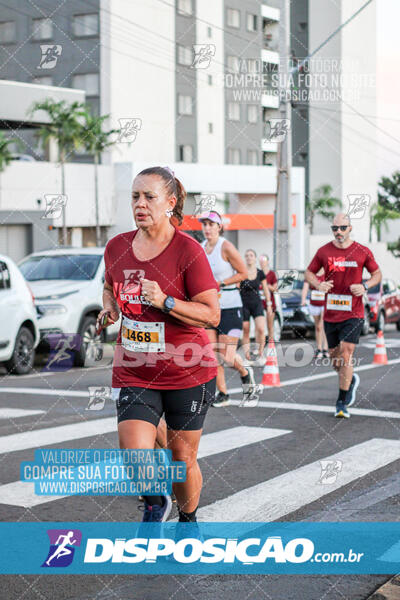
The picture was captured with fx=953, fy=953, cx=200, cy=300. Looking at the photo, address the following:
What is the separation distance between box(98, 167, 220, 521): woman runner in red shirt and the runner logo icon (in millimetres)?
556

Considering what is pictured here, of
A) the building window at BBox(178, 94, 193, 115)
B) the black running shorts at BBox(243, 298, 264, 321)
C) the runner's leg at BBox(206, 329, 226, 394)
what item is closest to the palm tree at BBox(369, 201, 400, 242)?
the building window at BBox(178, 94, 193, 115)

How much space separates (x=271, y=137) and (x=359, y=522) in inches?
458

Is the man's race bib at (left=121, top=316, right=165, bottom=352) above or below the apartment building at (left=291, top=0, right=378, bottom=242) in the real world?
below

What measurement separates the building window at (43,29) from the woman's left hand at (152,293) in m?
50.7

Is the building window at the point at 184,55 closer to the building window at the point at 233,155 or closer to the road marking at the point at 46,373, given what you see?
the building window at the point at 233,155

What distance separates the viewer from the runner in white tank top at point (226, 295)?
9383mm

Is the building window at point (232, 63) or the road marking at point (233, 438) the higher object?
the building window at point (232, 63)

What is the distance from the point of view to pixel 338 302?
30.3 feet

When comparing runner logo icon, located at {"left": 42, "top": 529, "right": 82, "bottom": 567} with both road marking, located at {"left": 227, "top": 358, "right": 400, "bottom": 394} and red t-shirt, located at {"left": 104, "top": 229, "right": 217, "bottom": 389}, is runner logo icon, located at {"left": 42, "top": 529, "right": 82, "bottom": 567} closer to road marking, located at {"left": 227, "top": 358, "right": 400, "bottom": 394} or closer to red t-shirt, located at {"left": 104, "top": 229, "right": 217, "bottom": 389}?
red t-shirt, located at {"left": 104, "top": 229, "right": 217, "bottom": 389}

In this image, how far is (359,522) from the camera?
5.51m

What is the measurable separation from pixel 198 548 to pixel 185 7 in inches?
1927

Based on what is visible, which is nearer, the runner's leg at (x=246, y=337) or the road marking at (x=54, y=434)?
the road marking at (x=54, y=434)

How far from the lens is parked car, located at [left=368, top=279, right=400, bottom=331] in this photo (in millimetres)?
23938

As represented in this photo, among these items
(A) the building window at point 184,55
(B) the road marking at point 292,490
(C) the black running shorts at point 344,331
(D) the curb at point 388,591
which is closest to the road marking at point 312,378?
(C) the black running shorts at point 344,331
